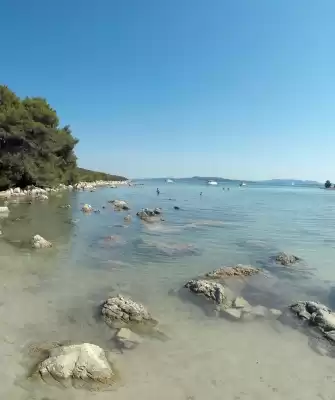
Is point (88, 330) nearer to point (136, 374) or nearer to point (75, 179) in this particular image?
point (136, 374)

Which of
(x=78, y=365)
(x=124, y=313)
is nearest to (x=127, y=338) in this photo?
(x=124, y=313)

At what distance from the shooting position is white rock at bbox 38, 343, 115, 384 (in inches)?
209

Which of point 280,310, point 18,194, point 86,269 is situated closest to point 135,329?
point 280,310

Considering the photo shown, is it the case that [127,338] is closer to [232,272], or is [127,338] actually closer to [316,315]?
[316,315]

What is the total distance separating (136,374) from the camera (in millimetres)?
5508

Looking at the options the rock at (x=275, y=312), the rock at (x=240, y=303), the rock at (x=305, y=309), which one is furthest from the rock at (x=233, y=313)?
the rock at (x=305, y=309)

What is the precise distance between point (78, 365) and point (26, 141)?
145 feet

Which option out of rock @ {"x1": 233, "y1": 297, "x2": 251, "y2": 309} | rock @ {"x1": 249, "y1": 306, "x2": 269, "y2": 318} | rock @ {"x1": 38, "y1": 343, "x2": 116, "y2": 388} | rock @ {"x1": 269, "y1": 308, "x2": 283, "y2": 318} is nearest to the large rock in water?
rock @ {"x1": 269, "y1": 308, "x2": 283, "y2": 318}

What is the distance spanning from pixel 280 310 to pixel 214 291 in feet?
6.26

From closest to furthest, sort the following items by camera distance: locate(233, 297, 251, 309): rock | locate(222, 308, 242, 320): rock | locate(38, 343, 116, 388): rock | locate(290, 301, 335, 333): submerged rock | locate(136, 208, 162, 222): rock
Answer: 1. locate(38, 343, 116, 388): rock
2. locate(290, 301, 335, 333): submerged rock
3. locate(222, 308, 242, 320): rock
4. locate(233, 297, 251, 309): rock
5. locate(136, 208, 162, 222): rock

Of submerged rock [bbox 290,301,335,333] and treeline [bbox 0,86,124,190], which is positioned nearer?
submerged rock [bbox 290,301,335,333]

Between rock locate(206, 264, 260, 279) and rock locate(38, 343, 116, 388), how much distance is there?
6188 mm

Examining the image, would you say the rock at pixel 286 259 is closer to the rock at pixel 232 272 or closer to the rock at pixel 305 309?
the rock at pixel 232 272

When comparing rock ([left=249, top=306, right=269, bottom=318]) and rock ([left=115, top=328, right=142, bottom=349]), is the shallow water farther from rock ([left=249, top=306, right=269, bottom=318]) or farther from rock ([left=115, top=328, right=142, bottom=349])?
rock ([left=249, top=306, right=269, bottom=318])
